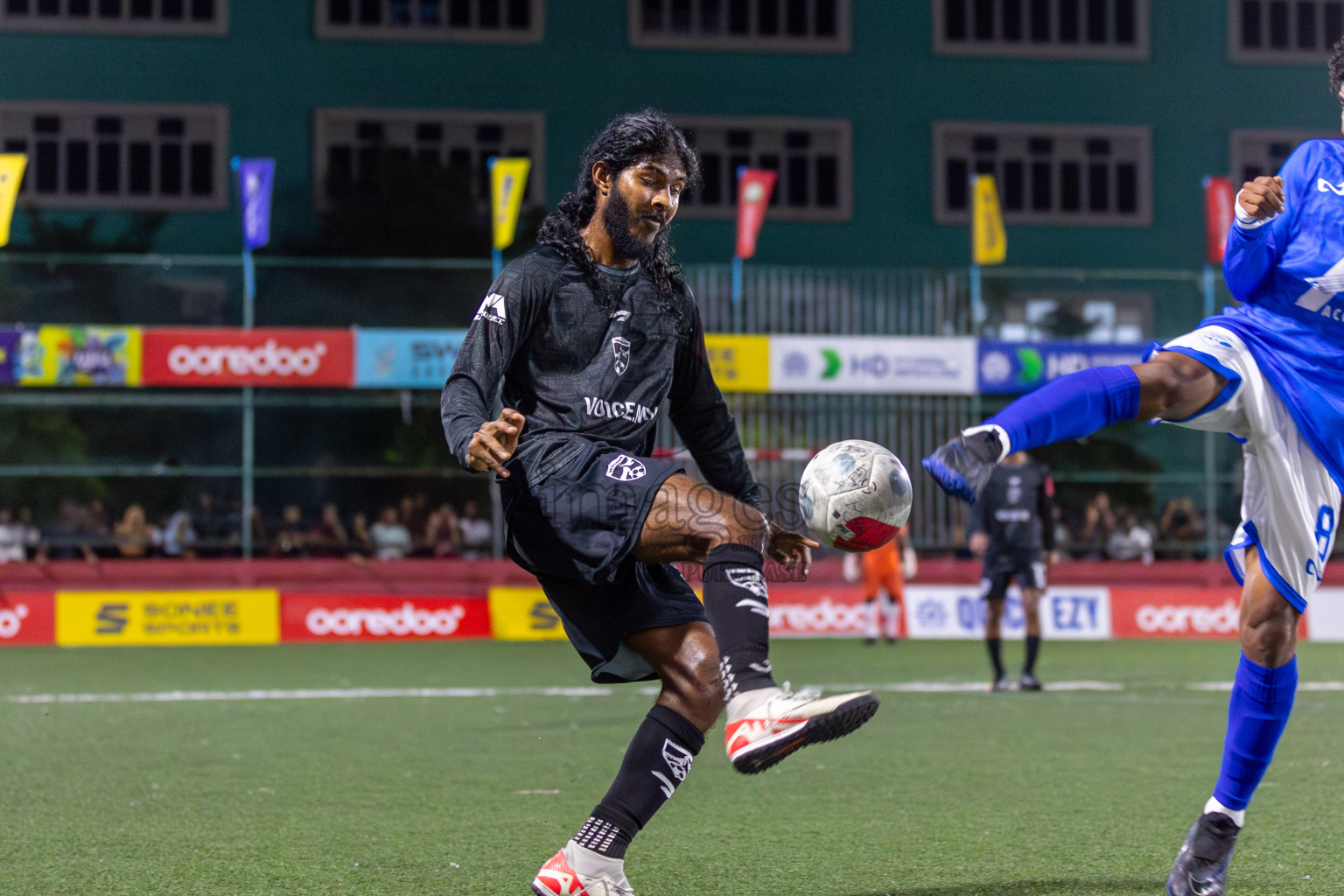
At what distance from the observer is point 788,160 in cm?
2952

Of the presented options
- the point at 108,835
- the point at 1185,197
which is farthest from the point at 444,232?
the point at 108,835

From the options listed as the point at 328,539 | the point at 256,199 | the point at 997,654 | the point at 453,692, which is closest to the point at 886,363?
the point at 328,539

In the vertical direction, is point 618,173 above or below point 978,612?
above

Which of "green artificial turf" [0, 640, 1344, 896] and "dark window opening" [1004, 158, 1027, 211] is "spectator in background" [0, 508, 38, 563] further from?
"dark window opening" [1004, 158, 1027, 211]

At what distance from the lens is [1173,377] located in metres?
4.02

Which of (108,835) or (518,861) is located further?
(108,835)

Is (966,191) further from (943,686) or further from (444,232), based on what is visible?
(943,686)

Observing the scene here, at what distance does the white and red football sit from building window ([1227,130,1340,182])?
28.5 metres

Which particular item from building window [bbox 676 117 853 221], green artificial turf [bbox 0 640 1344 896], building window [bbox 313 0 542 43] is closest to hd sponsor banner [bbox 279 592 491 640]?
green artificial turf [bbox 0 640 1344 896]

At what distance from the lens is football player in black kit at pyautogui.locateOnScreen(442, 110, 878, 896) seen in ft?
12.7

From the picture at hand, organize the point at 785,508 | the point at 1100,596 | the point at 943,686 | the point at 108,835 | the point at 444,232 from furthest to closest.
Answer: the point at 444,232, the point at 1100,596, the point at 943,686, the point at 108,835, the point at 785,508

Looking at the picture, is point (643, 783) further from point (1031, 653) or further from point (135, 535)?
point (135, 535)

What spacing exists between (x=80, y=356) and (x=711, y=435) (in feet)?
53.5

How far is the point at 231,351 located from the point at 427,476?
115 inches
